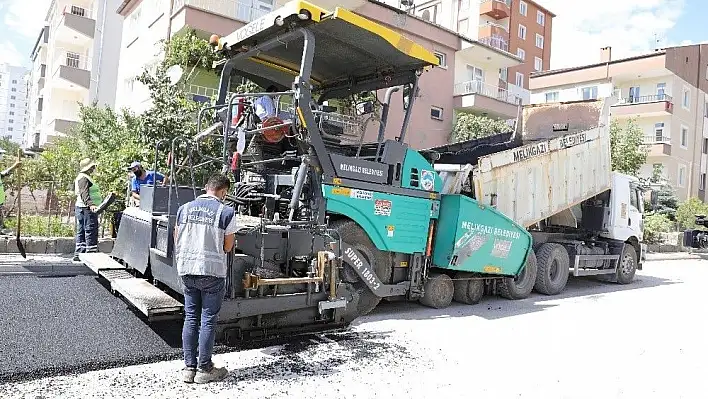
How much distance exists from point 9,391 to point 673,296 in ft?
32.6

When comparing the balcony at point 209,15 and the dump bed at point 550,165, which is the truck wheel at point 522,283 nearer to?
the dump bed at point 550,165

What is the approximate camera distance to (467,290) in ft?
25.9

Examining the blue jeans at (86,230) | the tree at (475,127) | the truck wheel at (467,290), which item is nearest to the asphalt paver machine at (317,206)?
the truck wheel at (467,290)

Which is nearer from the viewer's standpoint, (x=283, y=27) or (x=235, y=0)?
(x=283, y=27)

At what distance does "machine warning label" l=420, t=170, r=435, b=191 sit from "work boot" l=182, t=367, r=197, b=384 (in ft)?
11.8

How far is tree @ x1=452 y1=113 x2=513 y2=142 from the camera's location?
2212cm

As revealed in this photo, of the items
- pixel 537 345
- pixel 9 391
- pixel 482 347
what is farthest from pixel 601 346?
pixel 9 391

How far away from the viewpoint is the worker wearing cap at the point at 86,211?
8.33 meters

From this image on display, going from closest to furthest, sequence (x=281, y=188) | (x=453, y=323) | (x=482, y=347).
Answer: (x=482, y=347) → (x=281, y=188) → (x=453, y=323)

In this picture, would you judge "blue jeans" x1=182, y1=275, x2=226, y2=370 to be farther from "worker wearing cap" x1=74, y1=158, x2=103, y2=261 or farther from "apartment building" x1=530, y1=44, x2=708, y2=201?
"apartment building" x1=530, y1=44, x2=708, y2=201

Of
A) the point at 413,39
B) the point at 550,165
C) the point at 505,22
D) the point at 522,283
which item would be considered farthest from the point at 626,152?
the point at 505,22

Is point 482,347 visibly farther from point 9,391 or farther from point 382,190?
point 9,391

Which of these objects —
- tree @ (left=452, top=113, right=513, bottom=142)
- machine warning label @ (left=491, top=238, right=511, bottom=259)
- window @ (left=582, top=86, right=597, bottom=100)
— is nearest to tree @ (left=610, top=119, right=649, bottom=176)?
tree @ (left=452, top=113, right=513, bottom=142)

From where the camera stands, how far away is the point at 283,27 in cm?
580
